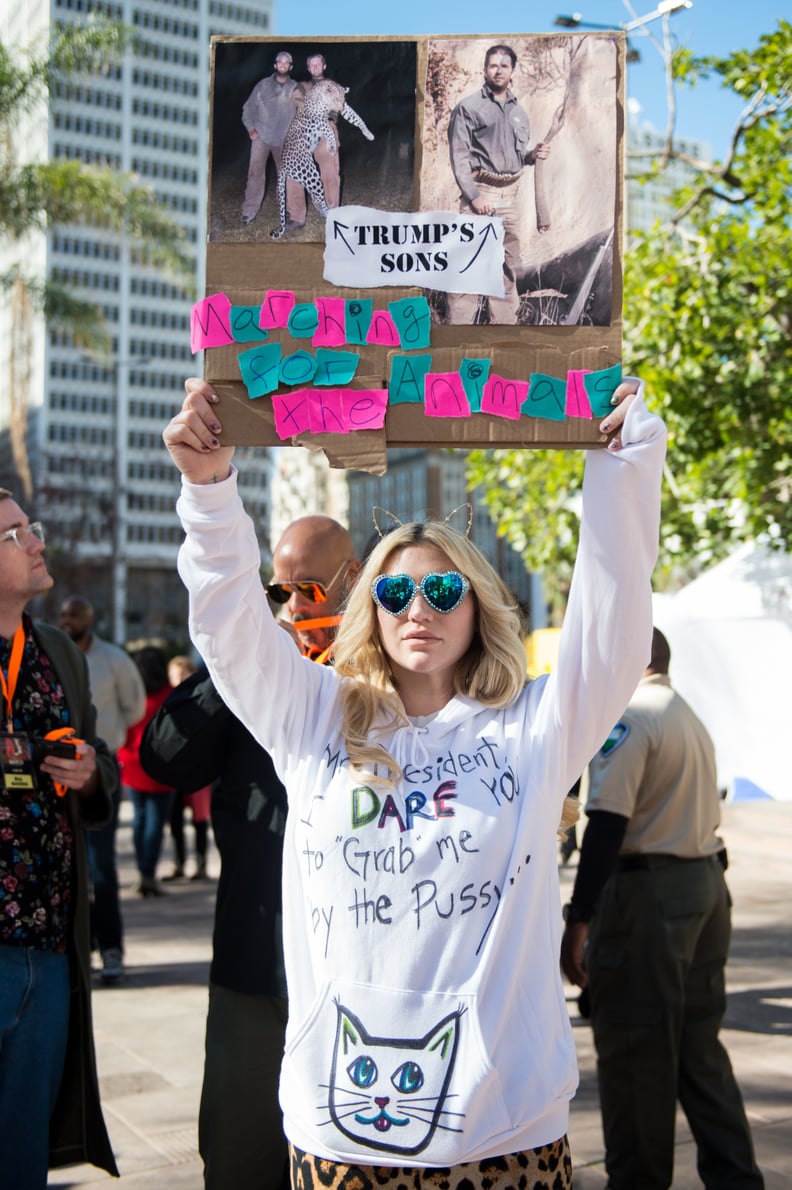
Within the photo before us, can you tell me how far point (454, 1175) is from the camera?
6.44ft

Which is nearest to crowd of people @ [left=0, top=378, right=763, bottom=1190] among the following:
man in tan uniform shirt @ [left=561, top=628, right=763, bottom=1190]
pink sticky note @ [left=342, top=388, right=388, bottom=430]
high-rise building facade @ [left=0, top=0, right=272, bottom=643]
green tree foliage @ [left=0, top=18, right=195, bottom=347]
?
pink sticky note @ [left=342, top=388, right=388, bottom=430]

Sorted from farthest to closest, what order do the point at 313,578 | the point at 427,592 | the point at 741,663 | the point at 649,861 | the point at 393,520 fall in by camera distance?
the point at 741,663
the point at 649,861
the point at 313,578
the point at 393,520
the point at 427,592

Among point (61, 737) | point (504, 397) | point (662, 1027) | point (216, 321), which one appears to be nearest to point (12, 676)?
point (61, 737)

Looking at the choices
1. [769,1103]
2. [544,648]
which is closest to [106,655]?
[769,1103]

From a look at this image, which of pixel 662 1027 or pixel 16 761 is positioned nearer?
pixel 16 761

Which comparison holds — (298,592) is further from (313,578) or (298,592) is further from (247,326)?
(247,326)

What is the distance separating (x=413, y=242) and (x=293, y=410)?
0.34 m

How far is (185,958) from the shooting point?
23.5 ft

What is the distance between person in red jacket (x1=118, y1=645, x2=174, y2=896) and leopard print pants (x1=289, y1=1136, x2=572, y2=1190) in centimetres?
648

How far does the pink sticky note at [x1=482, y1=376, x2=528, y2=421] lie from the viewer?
200 centimetres

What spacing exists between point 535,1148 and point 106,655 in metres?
5.88

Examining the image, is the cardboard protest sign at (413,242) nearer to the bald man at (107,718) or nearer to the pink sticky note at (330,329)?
the pink sticky note at (330,329)

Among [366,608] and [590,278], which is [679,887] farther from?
[590,278]

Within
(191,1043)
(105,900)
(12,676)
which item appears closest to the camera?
(12,676)
